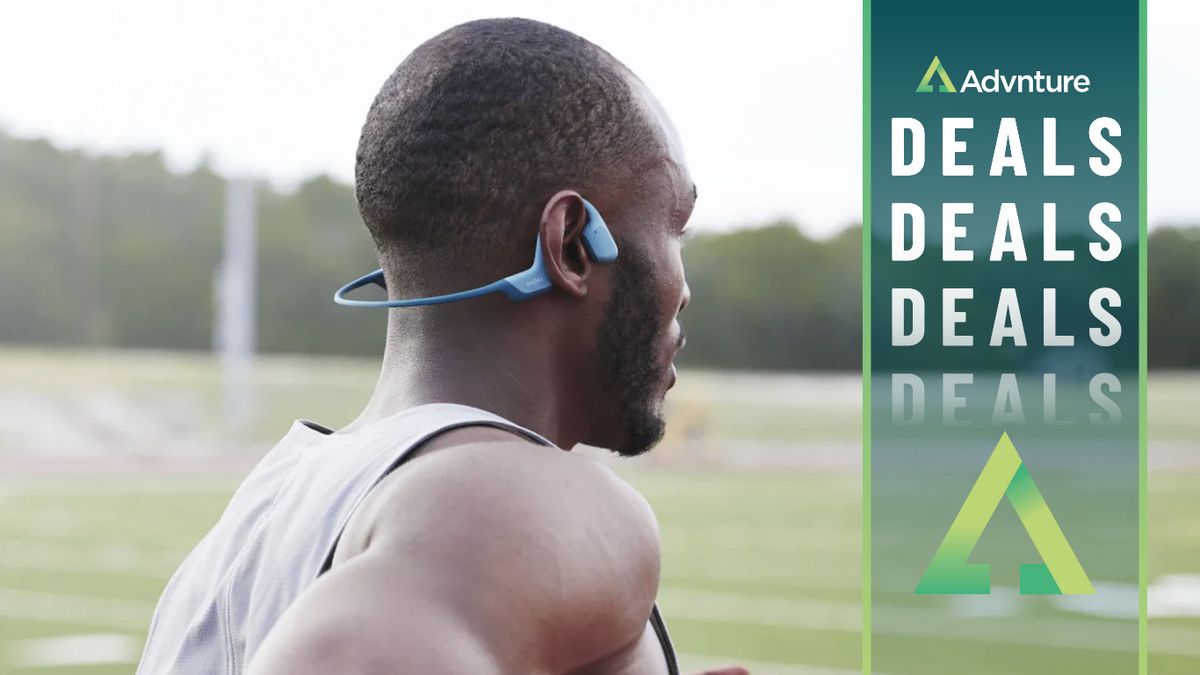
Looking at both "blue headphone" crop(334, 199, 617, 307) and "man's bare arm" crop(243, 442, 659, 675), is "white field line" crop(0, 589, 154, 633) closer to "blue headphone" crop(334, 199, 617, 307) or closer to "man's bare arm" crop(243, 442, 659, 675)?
"blue headphone" crop(334, 199, 617, 307)

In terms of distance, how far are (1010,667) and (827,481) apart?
36.1ft

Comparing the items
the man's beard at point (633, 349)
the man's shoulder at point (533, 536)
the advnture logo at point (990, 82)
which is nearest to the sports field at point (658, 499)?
the advnture logo at point (990, 82)

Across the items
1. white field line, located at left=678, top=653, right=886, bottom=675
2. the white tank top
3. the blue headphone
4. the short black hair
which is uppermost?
the short black hair

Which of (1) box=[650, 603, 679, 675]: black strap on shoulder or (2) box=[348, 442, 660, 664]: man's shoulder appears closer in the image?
(2) box=[348, 442, 660, 664]: man's shoulder

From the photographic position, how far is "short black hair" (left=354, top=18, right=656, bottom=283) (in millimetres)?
1090

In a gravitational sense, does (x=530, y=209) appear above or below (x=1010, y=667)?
above

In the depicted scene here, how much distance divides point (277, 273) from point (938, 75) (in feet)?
65.3

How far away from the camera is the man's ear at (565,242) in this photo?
108cm

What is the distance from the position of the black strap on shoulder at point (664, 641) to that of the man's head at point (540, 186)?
0.21 m

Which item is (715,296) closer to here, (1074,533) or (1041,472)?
(1041,472)

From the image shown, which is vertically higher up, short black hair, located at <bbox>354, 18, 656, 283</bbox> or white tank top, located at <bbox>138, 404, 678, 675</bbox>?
short black hair, located at <bbox>354, 18, 656, 283</bbox>

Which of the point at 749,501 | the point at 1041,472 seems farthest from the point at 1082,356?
the point at 749,501

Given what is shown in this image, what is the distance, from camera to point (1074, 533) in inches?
511

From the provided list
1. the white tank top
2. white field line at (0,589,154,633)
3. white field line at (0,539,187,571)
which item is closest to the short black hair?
the white tank top
